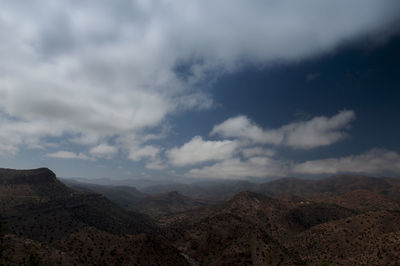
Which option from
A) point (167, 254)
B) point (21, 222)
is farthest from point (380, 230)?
point (21, 222)

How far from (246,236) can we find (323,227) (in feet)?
243

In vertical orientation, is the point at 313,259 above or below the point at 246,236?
below

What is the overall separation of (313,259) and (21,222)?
727ft

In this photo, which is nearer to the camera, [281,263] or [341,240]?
[281,263]

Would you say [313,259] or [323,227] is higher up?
[323,227]

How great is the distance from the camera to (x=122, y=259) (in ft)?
306

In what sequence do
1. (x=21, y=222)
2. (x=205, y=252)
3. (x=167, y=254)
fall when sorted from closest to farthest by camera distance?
(x=167, y=254) → (x=205, y=252) → (x=21, y=222)

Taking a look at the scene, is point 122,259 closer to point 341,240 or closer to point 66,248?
point 66,248

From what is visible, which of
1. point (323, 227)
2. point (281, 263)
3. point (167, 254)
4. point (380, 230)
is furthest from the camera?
point (323, 227)

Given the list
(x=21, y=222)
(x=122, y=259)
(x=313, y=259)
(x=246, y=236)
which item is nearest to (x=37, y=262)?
(x=122, y=259)

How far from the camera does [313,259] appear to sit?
415 ft

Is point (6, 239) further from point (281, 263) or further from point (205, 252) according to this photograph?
point (281, 263)

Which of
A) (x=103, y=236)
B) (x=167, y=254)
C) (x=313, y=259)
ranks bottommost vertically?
(x=313, y=259)

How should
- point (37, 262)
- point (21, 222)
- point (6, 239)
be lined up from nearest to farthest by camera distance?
point (37, 262), point (6, 239), point (21, 222)
